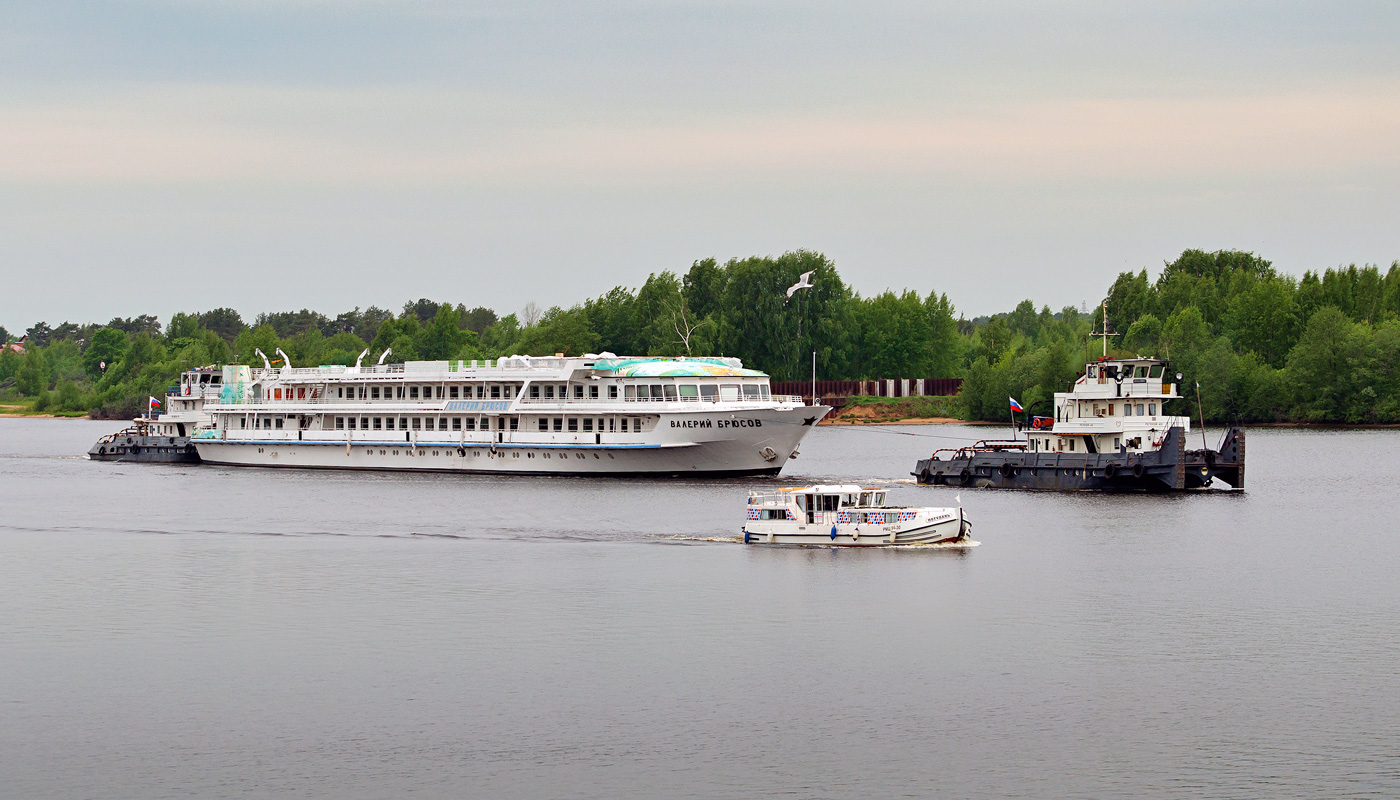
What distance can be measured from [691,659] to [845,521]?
59.9ft

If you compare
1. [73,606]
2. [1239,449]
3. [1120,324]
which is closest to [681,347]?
[1120,324]

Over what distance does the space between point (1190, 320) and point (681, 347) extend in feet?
192

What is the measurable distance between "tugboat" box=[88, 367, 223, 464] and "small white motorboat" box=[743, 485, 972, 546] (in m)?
65.4

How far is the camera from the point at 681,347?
576 ft

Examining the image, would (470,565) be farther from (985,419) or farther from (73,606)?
(985,419)

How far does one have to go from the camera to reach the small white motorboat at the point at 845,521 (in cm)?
5738

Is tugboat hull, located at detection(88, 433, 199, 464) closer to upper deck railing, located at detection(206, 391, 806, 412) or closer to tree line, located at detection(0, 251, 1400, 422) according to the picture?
upper deck railing, located at detection(206, 391, 806, 412)

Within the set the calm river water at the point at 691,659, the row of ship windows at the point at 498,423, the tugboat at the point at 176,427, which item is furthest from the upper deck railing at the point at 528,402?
the calm river water at the point at 691,659

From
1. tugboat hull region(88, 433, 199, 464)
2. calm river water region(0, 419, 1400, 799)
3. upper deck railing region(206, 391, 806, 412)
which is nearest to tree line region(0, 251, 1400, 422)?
tugboat hull region(88, 433, 199, 464)

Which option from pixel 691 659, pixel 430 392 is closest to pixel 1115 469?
pixel 691 659

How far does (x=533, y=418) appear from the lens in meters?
92.4

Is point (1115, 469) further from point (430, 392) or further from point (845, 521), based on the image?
point (430, 392)

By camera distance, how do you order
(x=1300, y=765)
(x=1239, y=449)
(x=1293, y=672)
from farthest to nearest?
(x=1239, y=449)
(x=1293, y=672)
(x=1300, y=765)

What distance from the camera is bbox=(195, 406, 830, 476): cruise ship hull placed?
8588 cm
